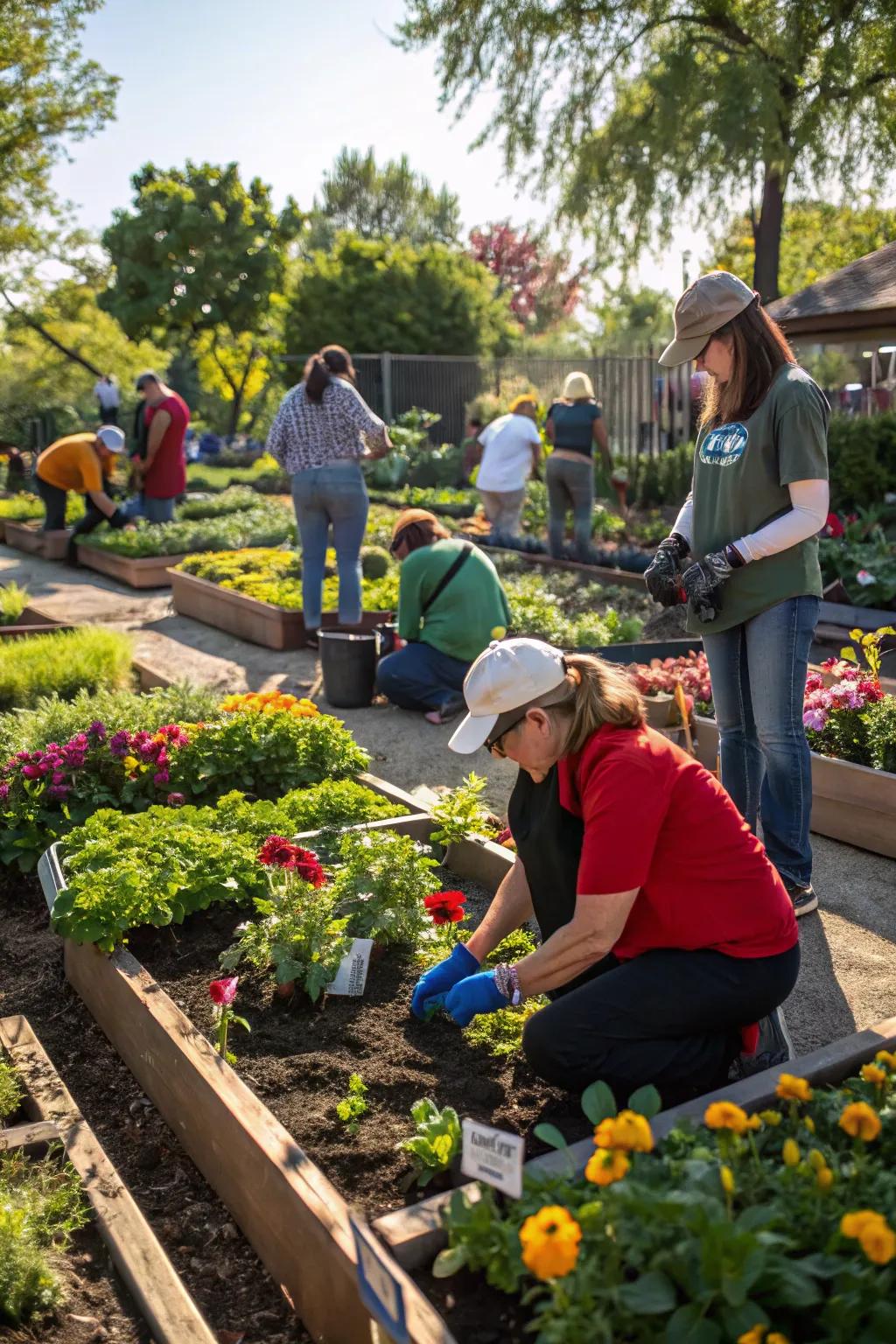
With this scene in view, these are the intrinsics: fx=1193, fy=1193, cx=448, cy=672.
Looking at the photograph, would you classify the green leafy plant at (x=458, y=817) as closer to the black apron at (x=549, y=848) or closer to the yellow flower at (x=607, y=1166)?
the black apron at (x=549, y=848)

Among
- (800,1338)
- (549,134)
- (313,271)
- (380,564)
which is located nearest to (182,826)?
(800,1338)

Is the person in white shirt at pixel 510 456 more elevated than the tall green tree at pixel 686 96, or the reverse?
the tall green tree at pixel 686 96

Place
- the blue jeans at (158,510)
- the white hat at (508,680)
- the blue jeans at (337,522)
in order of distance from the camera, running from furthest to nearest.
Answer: the blue jeans at (158,510)
the blue jeans at (337,522)
the white hat at (508,680)

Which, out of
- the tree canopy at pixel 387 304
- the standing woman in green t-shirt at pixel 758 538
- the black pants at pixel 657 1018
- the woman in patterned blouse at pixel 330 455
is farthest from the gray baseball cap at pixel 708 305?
the tree canopy at pixel 387 304

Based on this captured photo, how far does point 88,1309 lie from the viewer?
253cm

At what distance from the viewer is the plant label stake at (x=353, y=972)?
11.6ft

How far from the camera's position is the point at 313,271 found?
1049 inches

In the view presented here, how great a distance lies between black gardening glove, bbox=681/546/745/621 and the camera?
3984 mm

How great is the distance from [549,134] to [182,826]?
17443 mm

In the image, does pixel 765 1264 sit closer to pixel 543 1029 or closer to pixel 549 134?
pixel 543 1029

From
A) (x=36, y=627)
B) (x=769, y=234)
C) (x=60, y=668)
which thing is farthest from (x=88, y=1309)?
(x=769, y=234)

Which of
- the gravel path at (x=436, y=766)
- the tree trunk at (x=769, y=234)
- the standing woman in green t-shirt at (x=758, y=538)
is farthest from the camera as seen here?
the tree trunk at (x=769, y=234)

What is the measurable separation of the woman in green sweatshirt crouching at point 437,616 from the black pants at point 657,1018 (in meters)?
3.81

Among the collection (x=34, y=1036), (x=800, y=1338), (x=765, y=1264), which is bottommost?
(x=34, y=1036)
